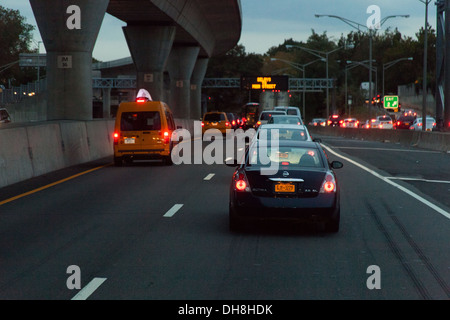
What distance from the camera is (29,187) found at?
18750 millimetres

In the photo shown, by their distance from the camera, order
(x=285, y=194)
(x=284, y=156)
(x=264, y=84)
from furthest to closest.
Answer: (x=264, y=84)
(x=284, y=156)
(x=285, y=194)

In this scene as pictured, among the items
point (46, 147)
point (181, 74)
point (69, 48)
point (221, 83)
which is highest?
point (221, 83)

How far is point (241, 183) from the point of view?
38.2 ft

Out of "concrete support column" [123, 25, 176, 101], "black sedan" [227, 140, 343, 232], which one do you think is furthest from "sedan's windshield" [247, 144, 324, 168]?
"concrete support column" [123, 25, 176, 101]

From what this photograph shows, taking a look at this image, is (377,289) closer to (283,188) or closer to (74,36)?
(283,188)

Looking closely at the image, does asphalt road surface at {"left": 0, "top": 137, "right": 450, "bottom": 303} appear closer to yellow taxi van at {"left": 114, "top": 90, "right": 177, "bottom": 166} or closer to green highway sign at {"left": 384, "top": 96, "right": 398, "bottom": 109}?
yellow taxi van at {"left": 114, "top": 90, "right": 177, "bottom": 166}

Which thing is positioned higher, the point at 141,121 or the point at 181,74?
the point at 181,74

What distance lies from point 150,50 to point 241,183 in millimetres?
41637

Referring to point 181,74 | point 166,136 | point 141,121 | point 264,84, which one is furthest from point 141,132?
point 264,84

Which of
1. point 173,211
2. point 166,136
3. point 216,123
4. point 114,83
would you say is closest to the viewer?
point 173,211

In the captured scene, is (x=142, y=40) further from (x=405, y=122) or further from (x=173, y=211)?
(x=173, y=211)

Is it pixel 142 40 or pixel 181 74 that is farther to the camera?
pixel 181 74

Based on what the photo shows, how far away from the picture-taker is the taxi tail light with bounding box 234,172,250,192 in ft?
38.0
